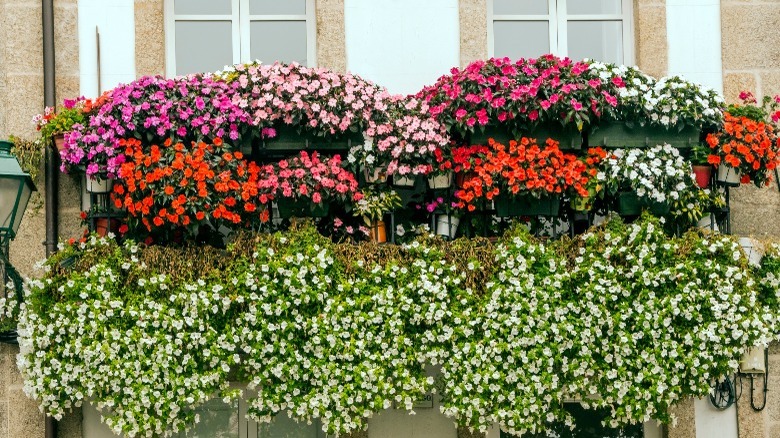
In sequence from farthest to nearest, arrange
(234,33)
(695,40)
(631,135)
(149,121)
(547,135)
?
1. (234,33)
2. (695,40)
3. (631,135)
4. (547,135)
5. (149,121)

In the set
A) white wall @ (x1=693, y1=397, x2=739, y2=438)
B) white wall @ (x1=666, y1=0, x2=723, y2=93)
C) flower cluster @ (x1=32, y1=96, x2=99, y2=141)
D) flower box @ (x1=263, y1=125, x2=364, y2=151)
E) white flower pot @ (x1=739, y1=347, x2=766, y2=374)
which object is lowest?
white wall @ (x1=693, y1=397, x2=739, y2=438)

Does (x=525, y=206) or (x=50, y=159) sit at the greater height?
(x=50, y=159)

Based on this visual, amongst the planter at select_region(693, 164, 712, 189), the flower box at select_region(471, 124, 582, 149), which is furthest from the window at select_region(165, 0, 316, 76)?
the planter at select_region(693, 164, 712, 189)

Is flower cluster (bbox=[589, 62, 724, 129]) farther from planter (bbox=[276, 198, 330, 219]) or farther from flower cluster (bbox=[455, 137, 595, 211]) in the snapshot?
planter (bbox=[276, 198, 330, 219])

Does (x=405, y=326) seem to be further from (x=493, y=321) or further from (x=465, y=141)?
(x=465, y=141)

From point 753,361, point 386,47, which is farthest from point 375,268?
point 753,361

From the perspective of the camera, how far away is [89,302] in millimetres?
10891

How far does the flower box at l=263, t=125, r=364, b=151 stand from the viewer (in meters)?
11.3

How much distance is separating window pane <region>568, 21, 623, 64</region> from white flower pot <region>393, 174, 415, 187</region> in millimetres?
2062

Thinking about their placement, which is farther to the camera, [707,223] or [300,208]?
[707,223]

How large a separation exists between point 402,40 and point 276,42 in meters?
1.04

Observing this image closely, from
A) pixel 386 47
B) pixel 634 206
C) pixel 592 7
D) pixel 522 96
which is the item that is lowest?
pixel 634 206

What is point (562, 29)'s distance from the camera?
12578 mm

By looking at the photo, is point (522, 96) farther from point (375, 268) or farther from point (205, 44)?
point (205, 44)
